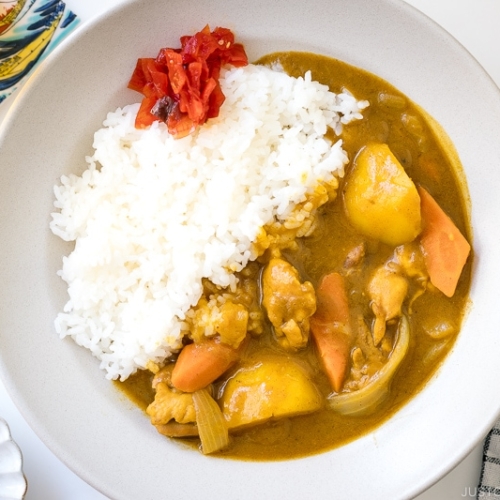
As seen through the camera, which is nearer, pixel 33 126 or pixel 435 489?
pixel 33 126

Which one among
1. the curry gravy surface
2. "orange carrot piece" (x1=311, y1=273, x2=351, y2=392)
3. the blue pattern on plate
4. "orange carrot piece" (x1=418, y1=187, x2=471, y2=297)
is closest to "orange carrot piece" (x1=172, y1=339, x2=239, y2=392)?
the curry gravy surface

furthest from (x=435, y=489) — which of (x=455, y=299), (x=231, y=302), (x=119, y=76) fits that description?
(x=119, y=76)

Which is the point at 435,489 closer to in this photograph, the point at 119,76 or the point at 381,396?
the point at 381,396

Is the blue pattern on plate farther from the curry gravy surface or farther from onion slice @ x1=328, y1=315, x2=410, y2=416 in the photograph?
onion slice @ x1=328, y1=315, x2=410, y2=416

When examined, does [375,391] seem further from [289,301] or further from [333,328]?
[289,301]

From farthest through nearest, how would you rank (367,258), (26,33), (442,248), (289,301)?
(26,33) < (367,258) < (442,248) < (289,301)

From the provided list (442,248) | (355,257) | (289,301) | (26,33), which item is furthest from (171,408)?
(26,33)

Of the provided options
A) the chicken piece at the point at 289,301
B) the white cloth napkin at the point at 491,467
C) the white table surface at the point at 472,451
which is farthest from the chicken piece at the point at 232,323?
the white cloth napkin at the point at 491,467
